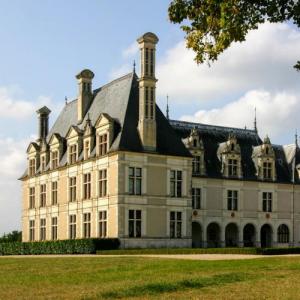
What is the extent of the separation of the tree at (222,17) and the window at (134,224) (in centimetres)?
2990

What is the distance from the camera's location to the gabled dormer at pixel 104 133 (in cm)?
4425

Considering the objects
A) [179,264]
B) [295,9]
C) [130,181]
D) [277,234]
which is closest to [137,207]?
[130,181]

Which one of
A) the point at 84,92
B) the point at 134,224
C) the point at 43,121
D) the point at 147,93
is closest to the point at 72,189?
the point at 84,92

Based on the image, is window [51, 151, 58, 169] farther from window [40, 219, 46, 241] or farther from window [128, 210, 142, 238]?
window [128, 210, 142, 238]

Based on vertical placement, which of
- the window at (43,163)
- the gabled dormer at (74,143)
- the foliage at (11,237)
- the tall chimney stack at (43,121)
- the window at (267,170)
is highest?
the tall chimney stack at (43,121)

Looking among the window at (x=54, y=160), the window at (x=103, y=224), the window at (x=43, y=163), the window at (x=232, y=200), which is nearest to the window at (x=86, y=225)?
the window at (x=103, y=224)

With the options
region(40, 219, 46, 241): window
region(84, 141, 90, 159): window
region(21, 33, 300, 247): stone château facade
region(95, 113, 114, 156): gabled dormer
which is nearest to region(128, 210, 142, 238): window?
region(21, 33, 300, 247): stone château facade

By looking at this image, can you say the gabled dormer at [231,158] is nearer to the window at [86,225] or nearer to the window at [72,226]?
the window at [86,225]

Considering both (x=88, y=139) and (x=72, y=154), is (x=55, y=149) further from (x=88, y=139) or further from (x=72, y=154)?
(x=88, y=139)

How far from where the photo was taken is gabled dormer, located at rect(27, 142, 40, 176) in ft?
186

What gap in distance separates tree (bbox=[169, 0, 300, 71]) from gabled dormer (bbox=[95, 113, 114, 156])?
1198 inches

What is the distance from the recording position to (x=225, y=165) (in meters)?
52.1

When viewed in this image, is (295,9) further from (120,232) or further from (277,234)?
(277,234)

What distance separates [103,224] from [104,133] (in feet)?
19.9
